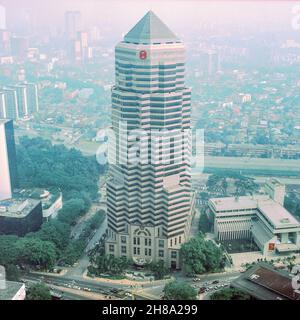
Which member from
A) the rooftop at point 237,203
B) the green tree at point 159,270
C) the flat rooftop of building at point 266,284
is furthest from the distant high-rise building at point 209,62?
the flat rooftop of building at point 266,284

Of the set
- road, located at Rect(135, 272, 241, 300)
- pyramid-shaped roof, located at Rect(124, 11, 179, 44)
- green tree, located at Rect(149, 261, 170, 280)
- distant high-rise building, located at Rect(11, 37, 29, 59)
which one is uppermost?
pyramid-shaped roof, located at Rect(124, 11, 179, 44)

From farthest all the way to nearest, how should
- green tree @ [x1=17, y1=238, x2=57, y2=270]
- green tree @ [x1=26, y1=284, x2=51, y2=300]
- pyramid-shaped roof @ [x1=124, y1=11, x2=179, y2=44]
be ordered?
green tree @ [x1=17, y1=238, x2=57, y2=270] → pyramid-shaped roof @ [x1=124, y1=11, x2=179, y2=44] → green tree @ [x1=26, y1=284, x2=51, y2=300]

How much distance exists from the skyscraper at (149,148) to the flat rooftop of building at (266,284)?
1428mm

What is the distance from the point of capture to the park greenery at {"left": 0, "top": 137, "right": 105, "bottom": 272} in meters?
6.88

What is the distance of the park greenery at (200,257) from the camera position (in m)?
6.72

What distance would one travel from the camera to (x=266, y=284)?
5.57 m

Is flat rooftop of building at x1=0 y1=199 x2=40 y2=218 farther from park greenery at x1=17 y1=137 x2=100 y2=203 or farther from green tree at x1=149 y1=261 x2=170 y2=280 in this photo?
green tree at x1=149 y1=261 x2=170 y2=280

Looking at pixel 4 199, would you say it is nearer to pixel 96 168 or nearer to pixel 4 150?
pixel 4 150

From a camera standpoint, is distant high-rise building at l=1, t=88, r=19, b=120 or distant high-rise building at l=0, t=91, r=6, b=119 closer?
distant high-rise building at l=0, t=91, r=6, b=119

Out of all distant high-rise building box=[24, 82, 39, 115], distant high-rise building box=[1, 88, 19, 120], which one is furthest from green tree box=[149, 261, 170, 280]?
distant high-rise building box=[24, 82, 39, 115]

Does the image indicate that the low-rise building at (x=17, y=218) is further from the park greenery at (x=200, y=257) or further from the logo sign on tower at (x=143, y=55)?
the logo sign on tower at (x=143, y=55)

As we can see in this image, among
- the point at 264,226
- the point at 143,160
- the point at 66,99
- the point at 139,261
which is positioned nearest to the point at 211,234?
the point at 264,226

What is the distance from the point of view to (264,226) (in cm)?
771

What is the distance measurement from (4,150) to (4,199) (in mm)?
1009
